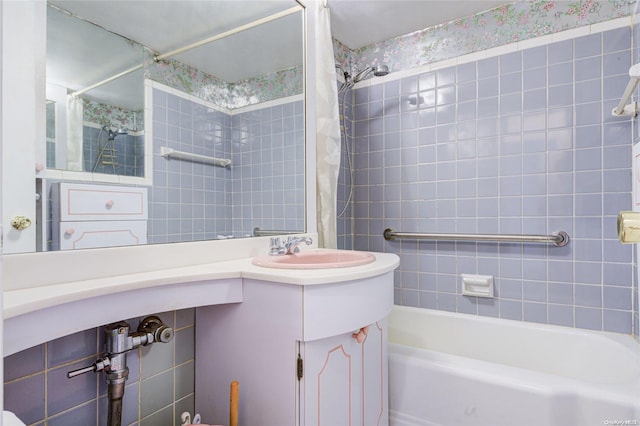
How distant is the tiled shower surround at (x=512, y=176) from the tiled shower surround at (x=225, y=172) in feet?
2.50

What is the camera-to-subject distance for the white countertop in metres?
0.79

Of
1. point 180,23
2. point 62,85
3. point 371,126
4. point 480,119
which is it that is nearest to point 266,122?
point 180,23

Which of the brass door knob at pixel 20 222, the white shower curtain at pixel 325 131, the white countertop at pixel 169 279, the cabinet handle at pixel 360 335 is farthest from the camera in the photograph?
the white shower curtain at pixel 325 131

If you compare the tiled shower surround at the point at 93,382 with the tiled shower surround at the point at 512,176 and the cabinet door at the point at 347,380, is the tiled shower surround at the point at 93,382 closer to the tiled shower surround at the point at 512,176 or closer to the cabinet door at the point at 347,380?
the cabinet door at the point at 347,380

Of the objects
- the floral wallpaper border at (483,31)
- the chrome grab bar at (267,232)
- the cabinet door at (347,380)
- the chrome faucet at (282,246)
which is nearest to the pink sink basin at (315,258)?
the chrome faucet at (282,246)

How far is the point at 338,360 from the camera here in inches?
46.3

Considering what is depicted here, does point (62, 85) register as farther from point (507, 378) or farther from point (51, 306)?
point (507, 378)

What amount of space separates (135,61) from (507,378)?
64.3 inches

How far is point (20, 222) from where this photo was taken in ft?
3.02

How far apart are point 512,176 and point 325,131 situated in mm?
1012

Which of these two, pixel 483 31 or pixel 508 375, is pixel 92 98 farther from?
pixel 483 31

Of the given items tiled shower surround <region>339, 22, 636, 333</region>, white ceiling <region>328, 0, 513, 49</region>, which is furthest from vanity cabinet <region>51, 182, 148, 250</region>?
white ceiling <region>328, 0, 513, 49</region>

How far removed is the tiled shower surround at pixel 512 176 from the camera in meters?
1.75

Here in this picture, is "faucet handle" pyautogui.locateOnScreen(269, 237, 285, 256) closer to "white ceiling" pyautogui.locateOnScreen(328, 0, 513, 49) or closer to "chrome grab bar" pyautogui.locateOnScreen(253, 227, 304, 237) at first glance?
"chrome grab bar" pyautogui.locateOnScreen(253, 227, 304, 237)
